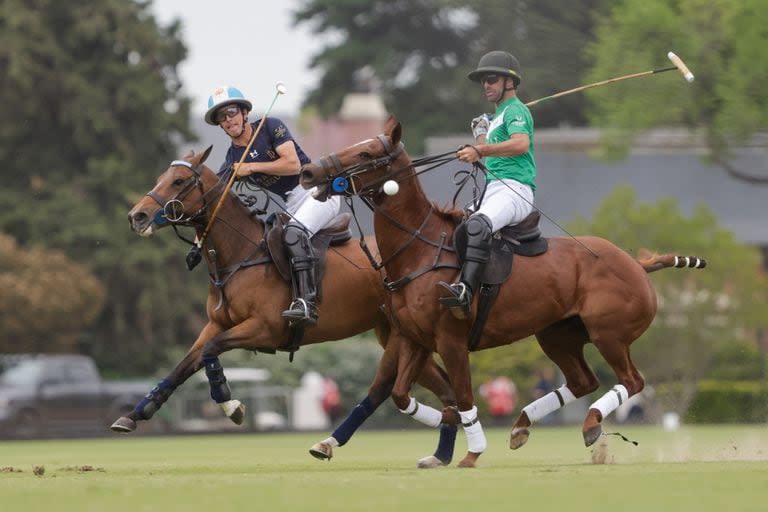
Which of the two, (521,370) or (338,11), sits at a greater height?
(338,11)

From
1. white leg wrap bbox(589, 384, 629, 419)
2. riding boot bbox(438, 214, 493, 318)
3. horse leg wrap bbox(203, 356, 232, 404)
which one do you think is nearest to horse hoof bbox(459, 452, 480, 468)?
white leg wrap bbox(589, 384, 629, 419)

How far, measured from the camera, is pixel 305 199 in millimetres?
13648

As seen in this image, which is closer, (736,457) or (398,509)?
(398,509)

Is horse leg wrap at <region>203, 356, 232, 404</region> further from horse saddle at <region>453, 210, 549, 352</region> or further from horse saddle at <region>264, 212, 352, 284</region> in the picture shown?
horse saddle at <region>453, 210, 549, 352</region>

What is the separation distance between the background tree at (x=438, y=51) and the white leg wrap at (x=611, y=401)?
39.2m

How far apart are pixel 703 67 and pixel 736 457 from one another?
67.6ft

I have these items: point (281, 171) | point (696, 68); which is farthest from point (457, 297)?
point (696, 68)

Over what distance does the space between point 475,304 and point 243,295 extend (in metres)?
1.81

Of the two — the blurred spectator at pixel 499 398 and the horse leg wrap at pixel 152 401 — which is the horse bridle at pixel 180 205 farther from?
the blurred spectator at pixel 499 398

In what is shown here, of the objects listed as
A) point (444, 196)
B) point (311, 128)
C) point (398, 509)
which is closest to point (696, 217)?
point (444, 196)

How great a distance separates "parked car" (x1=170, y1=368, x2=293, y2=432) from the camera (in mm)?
31938

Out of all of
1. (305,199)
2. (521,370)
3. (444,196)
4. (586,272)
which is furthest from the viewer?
(521,370)

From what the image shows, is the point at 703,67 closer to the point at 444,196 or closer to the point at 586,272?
the point at 444,196

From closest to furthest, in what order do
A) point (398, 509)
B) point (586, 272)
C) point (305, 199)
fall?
point (398, 509)
point (586, 272)
point (305, 199)
